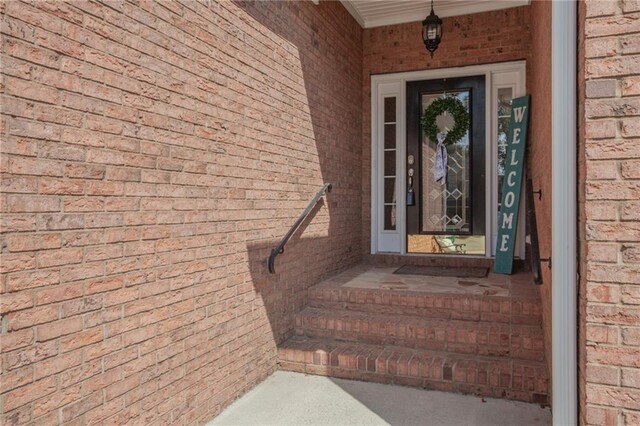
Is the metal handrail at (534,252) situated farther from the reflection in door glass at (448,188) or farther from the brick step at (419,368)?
the reflection in door glass at (448,188)

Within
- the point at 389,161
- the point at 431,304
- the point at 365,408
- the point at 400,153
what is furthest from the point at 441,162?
the point at 365,408

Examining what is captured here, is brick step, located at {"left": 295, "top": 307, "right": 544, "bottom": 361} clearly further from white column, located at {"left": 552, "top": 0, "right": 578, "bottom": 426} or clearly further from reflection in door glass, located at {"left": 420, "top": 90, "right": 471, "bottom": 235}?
reflection in door glass, located at {"left": 420, "top": 90, "right": 471, "bottom": 235}

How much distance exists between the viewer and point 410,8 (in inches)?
194

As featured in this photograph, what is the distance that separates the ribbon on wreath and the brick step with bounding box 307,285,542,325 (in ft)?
6.41

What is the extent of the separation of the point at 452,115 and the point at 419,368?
3.15m

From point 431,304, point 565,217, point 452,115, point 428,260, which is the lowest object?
point 431,304

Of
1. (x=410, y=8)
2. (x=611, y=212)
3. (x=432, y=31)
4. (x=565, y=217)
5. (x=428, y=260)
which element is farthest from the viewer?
(x=428, y=260)

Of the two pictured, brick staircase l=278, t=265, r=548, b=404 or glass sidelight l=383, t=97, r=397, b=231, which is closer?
brick staircase l=278, t=265, r=548, b=404

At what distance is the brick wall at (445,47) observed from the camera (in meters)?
4.77

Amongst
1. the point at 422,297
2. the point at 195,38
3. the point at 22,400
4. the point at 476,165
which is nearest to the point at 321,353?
the point at 422,297

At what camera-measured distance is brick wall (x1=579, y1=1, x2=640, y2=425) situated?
1492mm

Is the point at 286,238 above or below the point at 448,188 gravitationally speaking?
below

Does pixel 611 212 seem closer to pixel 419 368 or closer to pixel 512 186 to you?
pixel 419 368

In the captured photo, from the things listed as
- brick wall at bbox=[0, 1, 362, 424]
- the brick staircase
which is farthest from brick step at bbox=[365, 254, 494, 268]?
brick wall at bbox=[0, 1, 362, 424]
